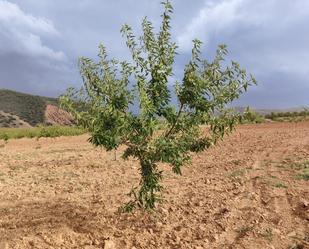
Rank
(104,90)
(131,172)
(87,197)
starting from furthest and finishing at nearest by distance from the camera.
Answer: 1. (131,172)
2. (87,197)
3. (104,90)

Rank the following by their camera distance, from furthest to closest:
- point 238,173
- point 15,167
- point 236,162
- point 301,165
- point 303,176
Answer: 1. point 236,162
2. point 15,167
3. point 301,165
4. point 238,173
5. point 303,176

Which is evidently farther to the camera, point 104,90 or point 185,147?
point 185,147

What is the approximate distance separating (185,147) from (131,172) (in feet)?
28.5

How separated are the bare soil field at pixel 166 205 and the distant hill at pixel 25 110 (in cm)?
5441

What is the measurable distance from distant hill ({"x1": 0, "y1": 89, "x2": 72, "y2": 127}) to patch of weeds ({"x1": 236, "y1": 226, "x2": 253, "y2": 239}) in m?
61.7

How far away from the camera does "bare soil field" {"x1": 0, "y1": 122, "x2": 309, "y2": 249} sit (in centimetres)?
1023

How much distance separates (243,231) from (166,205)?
8.03 ft

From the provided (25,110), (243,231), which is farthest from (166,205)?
(25,110)

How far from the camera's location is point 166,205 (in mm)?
12711

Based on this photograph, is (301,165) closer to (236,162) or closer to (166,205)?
(236,162)

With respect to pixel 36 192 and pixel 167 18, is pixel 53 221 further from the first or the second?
pixel 167 18

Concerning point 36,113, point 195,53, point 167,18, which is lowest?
point 36,113

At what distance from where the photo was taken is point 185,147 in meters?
9.49

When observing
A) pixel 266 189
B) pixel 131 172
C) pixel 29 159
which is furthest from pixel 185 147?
pixel 29 159
